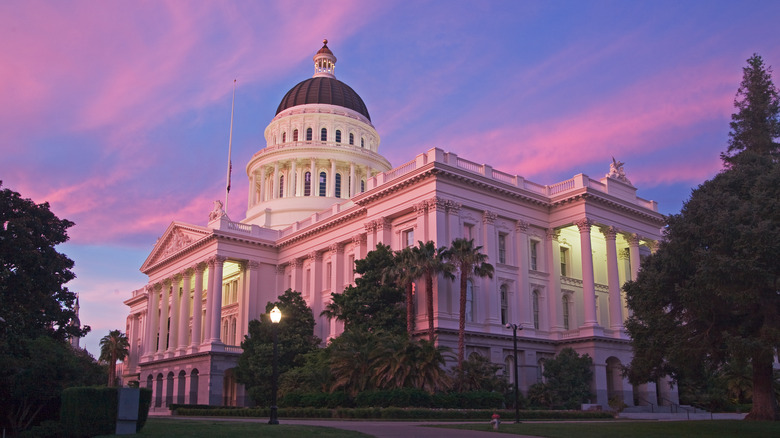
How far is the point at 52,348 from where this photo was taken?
3100 centimetres

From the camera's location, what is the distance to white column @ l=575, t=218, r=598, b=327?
164 ft

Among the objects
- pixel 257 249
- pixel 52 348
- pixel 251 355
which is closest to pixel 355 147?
pixel 257 249

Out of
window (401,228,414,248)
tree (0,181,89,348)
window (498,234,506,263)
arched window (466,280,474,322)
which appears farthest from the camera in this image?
window (498,234,506,263)

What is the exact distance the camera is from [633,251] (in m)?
55.2

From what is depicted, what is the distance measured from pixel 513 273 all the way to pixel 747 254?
26352 millimetres

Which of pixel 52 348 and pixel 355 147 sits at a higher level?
pixel 355 147

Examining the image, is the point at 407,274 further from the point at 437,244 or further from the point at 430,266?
the point at 437,244

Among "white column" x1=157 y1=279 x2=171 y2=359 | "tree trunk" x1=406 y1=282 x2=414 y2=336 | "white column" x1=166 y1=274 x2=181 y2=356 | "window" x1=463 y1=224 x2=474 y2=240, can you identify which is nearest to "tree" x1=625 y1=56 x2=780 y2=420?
"tree trunk" x1=406 y1=282 x2=414 y2=336

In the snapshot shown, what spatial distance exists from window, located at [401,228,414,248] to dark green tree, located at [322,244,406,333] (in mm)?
3776

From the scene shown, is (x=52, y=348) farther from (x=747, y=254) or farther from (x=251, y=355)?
(x=747, y=254)

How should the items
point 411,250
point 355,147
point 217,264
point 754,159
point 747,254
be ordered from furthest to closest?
point 355,147, point 217,264, point 411,250, point 754,159, point 747,254

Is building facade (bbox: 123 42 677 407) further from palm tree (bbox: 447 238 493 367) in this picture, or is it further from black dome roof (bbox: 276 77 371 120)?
black dome roof (bbox: 276 77 371 120)

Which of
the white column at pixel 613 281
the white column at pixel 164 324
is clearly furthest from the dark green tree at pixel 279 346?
the white column at pixel 613 281

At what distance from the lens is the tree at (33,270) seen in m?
38.0
